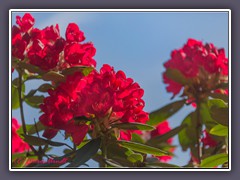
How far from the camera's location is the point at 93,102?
1570 millimetres

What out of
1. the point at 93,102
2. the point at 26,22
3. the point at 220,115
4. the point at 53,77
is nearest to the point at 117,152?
the point at 93,102

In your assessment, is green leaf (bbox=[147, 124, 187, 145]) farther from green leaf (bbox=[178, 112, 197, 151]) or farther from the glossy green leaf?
the glossy green leaf

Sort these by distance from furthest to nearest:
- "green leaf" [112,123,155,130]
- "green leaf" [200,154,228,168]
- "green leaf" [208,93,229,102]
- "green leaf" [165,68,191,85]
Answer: "green leaf" [165,68,191,85]
"green leaf" [208,93,229,102]
"green leaf" [200,154,228,168]
"green leaf" [112,123,155,130]

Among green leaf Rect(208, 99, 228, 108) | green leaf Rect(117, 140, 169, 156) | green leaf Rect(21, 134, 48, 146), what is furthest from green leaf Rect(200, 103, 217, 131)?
green leaf Rect(21, 134, 48, 146)

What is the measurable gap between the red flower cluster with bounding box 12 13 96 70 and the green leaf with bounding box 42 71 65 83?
0.12ft

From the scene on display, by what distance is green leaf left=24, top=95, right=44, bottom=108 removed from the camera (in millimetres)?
1776

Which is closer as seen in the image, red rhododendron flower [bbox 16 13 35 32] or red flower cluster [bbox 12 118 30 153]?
red rhododendron flower [bbox 16 13 35 32]

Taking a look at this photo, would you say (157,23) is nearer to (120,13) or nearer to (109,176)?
(120,13)

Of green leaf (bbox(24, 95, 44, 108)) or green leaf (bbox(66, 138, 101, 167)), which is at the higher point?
green leaf (bbox(24, 95, 44, 108))

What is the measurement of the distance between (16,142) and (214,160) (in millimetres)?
737

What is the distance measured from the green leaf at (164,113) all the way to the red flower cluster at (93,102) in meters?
0.46

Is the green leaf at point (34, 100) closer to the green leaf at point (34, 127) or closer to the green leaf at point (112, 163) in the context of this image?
the green leaf at point (34, 127)

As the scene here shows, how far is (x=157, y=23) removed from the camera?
1.96 metres
